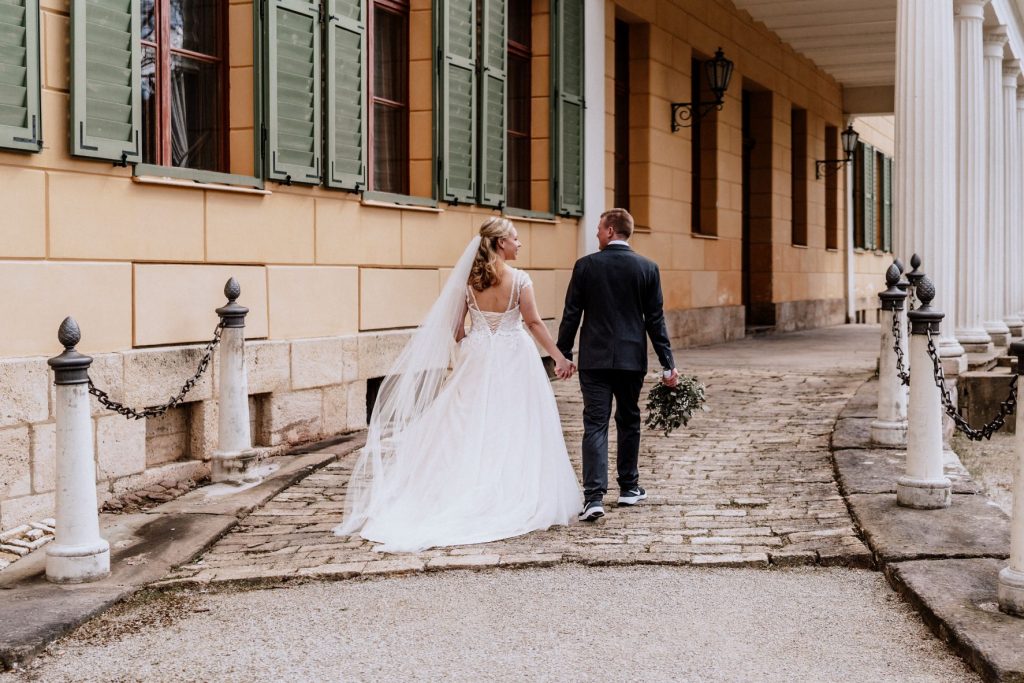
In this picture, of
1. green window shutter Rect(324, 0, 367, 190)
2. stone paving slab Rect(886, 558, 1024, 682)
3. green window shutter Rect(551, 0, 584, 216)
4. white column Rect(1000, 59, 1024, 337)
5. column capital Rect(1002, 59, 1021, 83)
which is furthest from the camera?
white column Rect(1000, 59, 1024, 337)

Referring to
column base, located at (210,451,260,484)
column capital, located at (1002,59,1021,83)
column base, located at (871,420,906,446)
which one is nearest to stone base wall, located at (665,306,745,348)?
column capital, located at (1002,59,1021,83)

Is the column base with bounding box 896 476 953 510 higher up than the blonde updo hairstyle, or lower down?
lower down

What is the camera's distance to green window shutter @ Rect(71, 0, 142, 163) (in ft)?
21.7

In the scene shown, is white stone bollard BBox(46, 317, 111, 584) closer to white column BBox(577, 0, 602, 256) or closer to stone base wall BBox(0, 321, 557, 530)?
stone base wall BBox(0, 321, 557, 530)

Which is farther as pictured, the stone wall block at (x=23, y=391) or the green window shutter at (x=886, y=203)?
the green window shutter at (x=886, y=203)

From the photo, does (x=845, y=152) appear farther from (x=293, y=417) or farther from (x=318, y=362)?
(x=293, y=417)

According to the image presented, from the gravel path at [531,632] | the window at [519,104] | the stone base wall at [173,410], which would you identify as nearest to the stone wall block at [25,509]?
the stone base wall at [173,410]

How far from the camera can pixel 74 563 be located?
551 centimetres

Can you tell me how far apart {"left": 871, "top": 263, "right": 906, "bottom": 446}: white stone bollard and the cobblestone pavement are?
1.38 feet

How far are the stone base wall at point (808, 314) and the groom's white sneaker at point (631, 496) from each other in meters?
14.1

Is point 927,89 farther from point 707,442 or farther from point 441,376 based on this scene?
point 441,376

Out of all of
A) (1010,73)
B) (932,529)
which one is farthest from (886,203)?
(932,529)

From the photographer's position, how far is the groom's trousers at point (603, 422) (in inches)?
262

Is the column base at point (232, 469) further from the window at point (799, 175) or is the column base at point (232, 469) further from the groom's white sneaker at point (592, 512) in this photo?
the window at point (799, 175)
